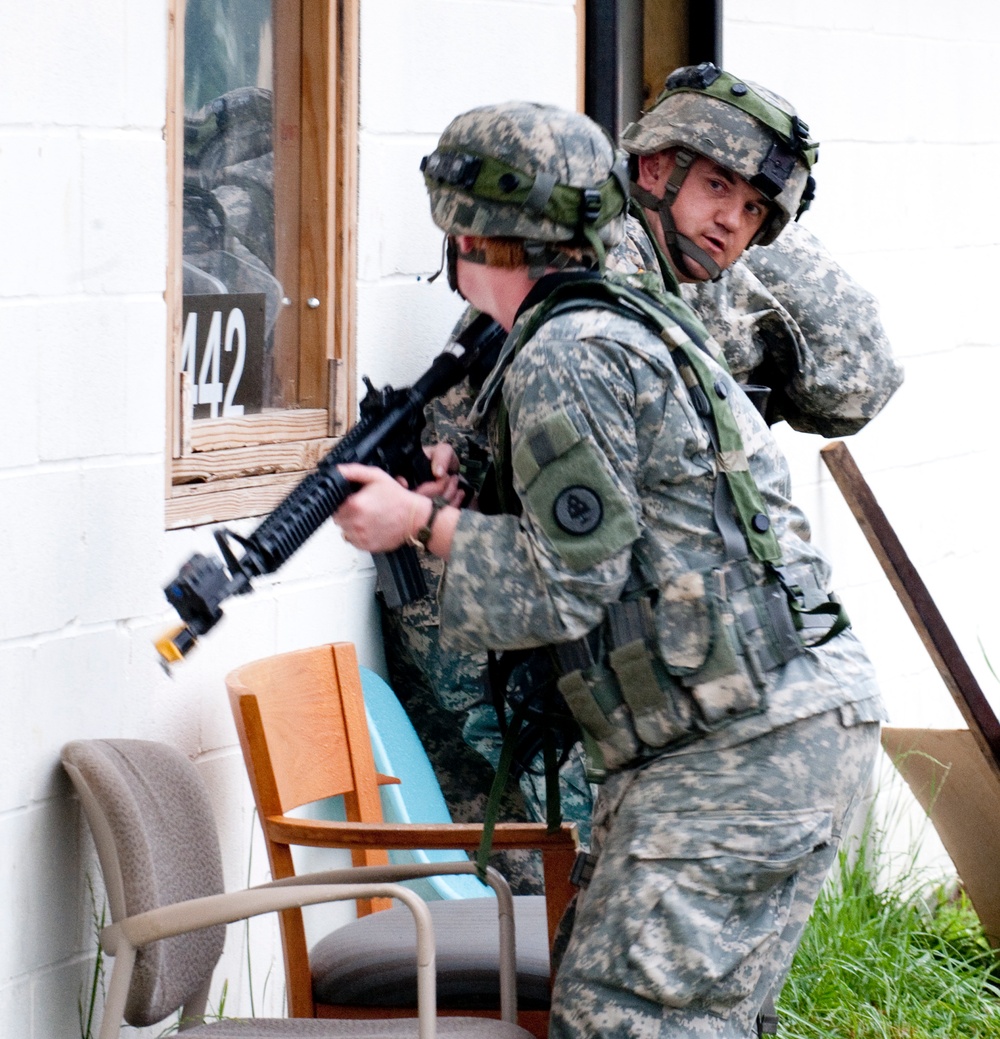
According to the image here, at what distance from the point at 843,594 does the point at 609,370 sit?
258 cm

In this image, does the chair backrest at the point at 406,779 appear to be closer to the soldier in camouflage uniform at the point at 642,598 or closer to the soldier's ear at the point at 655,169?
the soldier in camouflage uniform at the point at 642,598

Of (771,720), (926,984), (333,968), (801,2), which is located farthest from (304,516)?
(801,2)

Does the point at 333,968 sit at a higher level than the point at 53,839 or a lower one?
lower

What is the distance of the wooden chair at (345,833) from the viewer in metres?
2.41

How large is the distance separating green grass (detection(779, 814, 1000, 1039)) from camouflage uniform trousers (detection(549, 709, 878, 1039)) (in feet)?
4.94

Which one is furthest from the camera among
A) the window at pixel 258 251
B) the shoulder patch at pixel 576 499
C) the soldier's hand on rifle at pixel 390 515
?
the window at pixel 258 251

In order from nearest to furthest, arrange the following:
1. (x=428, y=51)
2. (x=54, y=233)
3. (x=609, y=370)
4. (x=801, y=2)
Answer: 1. (x=609, y=370)
2. (x=54, y=233)
3. (x=428, y=51)
4. (x=801, y=2)

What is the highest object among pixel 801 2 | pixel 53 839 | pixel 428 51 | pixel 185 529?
pixel 801 2

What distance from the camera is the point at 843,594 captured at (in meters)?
4.44

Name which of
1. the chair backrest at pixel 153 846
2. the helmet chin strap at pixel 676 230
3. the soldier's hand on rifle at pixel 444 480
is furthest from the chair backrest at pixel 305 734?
the helmet chin strap at pixel 676 230

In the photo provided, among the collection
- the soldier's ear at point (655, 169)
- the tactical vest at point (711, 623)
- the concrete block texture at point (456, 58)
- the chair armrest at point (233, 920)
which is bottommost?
the chair armrest at point (233, 920)

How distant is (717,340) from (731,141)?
421 millimetres

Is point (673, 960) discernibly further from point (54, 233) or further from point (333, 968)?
point (54, 233)

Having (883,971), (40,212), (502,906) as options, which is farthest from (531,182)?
(883,971)
